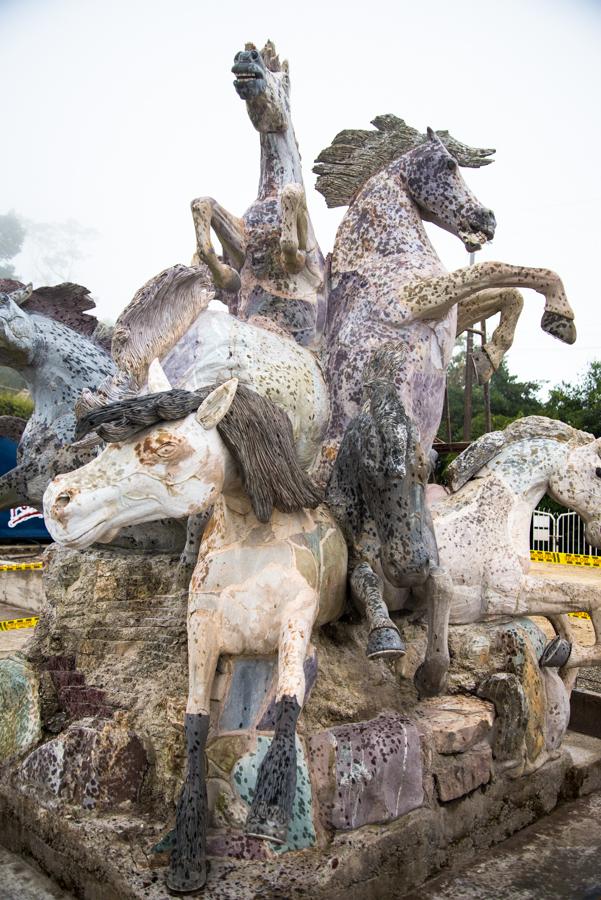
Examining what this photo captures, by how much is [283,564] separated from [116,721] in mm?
798

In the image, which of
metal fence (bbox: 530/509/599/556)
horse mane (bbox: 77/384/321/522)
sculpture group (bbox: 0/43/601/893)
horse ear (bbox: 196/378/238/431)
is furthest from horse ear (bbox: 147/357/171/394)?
metal fence (bbox: 530/509/599/556)

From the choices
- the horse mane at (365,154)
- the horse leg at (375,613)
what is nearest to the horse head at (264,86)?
the horse mane at (365,154)

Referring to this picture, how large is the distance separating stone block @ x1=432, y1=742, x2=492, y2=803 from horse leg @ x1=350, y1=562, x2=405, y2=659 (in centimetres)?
43

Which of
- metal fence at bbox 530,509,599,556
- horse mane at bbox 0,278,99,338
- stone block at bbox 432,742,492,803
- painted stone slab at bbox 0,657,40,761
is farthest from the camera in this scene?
metal fence at bbox 530,509,599,556

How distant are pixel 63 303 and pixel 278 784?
328 centimetres

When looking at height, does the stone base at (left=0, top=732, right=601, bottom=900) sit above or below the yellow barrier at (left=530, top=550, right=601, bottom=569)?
below

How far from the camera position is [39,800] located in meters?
2.44

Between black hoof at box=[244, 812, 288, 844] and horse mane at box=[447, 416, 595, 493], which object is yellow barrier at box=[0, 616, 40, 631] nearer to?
horse mane at box=[447, 416, 595, 493]

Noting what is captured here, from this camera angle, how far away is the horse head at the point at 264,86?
3336 mm

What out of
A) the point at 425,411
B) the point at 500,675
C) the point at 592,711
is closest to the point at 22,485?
the point at 425,411

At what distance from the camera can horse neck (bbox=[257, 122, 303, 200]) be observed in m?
3.68

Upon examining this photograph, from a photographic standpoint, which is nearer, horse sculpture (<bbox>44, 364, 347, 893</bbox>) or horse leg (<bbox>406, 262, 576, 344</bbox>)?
horse sculpture (<bbox>44, 364, 347, 893</bbox>)

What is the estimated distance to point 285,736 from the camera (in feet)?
6.74

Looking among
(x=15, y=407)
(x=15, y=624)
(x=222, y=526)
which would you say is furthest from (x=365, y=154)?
(x=15, y=407)
